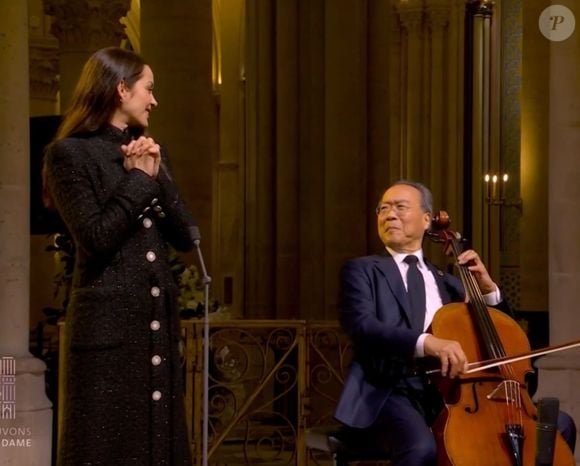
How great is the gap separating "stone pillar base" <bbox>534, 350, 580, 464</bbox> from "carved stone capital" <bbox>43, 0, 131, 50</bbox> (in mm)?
9880

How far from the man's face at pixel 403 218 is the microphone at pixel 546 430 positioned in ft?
4.59

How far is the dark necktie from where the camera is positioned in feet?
19.4

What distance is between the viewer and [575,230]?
8141 millimetres

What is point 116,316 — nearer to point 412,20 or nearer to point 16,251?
point 16,251

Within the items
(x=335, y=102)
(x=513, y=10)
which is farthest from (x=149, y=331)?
(x=513, y=10)

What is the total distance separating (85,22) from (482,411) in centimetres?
1225

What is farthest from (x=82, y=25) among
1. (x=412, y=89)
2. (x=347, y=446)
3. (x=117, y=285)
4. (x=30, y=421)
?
(x=117, y=285)

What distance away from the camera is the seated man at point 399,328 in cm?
553

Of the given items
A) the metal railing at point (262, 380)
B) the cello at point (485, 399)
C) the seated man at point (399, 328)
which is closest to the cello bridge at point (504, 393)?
the cello at point (485, 399)

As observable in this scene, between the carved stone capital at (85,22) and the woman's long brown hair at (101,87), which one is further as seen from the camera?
the carved stone capital at (85,22)

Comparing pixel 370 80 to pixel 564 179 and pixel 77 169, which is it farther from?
pixel 77 169

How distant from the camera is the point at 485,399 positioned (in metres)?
5.40

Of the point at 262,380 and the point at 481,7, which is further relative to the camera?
the point at 481,7

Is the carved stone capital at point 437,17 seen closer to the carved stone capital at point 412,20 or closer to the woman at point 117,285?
the carved stone capital at point 412,20
